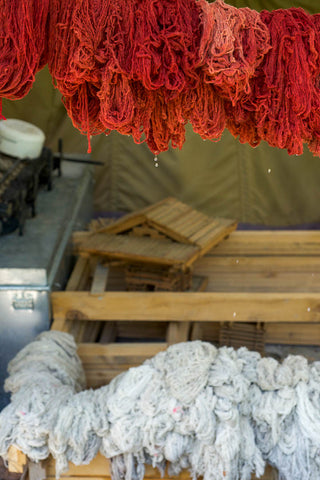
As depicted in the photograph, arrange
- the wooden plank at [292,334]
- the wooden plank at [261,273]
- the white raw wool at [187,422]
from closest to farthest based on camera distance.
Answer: the white raw wool at [187,422] → the wooden plank at [292,334] → the wooden plank at [261,273]

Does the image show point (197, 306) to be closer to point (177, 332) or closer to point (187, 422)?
point (177, 332)

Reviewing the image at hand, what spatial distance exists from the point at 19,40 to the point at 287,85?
68cm

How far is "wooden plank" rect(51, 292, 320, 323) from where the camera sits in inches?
127

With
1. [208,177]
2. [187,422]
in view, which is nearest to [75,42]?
[187,422]

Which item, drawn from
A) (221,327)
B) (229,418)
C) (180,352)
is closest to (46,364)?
(180,352)

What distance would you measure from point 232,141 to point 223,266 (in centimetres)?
164

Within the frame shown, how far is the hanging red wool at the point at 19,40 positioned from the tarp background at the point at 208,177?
384cm

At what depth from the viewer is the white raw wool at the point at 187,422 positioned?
2.13m

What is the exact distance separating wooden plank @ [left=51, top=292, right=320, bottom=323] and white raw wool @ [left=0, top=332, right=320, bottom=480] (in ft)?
3.07

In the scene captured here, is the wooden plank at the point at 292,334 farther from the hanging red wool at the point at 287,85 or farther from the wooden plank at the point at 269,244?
the hanging red wool at the point at 287,85

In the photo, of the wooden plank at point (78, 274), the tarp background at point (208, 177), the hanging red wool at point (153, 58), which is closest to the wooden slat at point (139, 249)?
the wooden plank at point (78, 274)

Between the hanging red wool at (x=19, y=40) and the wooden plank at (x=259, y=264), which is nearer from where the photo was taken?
the hanging red wool at (x=19, y=40)

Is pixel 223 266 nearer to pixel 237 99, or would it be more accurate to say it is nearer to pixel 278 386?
pixel 278 386

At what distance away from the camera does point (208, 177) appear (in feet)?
18.2
